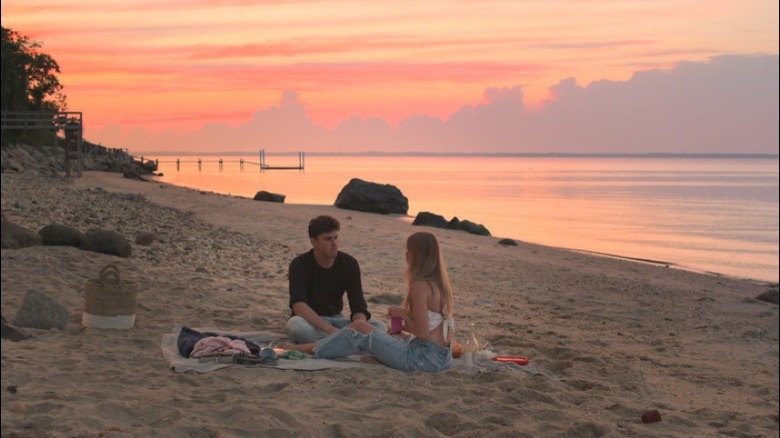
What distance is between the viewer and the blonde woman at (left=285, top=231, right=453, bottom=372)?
6.50 metres

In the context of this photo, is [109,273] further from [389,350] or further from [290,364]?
[389,350]

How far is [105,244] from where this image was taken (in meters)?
10.4

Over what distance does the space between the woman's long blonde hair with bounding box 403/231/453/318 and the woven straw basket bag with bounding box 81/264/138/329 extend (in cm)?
259

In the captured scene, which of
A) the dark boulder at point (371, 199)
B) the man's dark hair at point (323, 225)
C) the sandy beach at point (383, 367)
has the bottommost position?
the sandy beach at point (383, 367)

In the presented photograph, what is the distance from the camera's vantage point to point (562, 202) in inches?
1889

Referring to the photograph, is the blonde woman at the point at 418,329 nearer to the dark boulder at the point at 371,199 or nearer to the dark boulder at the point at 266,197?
the dark boulder at the point at 371,199

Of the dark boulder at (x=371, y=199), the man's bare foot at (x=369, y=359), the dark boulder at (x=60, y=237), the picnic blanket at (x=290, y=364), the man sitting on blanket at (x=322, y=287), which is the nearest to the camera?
the picnic blanket at (x=290, y=364)

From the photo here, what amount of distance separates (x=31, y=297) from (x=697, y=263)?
1871 centimetres

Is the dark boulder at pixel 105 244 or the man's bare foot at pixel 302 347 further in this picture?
the dark boulder at pixel 105 244

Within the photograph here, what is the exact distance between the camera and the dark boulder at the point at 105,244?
10367mm

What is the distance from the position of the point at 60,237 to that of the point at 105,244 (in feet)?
1.75

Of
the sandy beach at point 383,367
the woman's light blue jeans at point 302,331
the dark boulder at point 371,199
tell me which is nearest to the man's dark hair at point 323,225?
the woman's light blue jeans at point 302,331

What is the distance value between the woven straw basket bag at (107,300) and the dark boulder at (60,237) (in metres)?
2.99

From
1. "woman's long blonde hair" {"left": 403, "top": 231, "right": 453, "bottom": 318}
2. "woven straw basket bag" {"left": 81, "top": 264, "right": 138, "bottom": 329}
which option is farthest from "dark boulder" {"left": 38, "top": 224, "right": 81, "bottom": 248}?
"woman's long blonde hair" {"left": 403, "top": 231, "right": 453, "bottom": 318}
